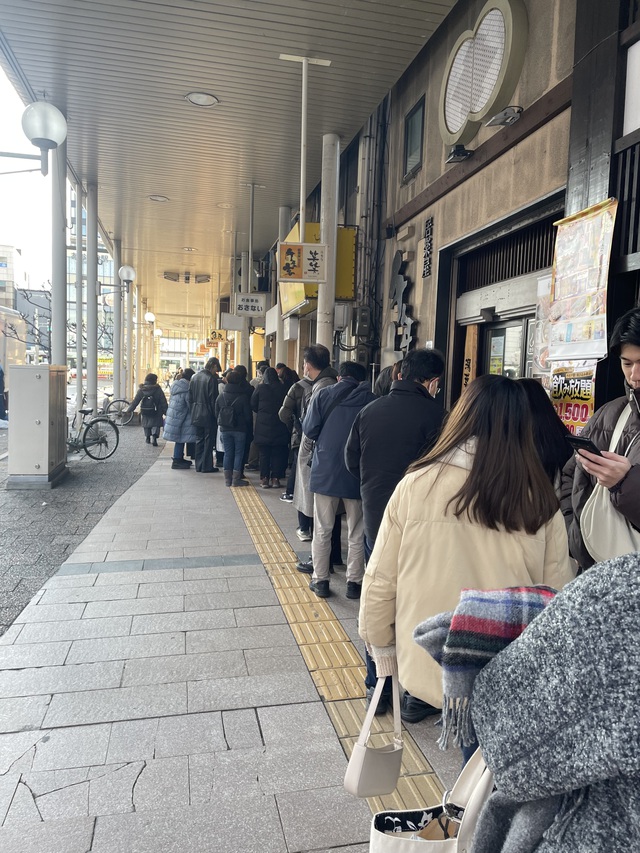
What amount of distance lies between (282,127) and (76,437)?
638 cm

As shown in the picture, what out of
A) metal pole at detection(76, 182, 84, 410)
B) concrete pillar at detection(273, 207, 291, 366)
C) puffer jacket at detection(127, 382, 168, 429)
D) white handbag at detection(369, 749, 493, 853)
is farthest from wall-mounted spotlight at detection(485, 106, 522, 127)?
puffer jacket at detection(127, 382, 168, 429)

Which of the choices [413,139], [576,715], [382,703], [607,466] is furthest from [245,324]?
[576,715]

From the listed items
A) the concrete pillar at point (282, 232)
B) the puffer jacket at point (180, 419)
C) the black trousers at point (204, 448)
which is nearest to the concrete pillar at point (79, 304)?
the puffer jacket at point (180, 419)

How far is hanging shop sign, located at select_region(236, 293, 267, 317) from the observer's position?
14617 mm

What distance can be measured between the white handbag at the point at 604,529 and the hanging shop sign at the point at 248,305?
1295cm

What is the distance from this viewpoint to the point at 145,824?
2141 millimetres

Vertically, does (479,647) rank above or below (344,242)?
below

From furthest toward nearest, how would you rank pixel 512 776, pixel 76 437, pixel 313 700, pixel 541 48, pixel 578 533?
pixel 76 437 → pixel 541 48 → pixel 313 700 → pixel 578 533 → pixel 512 776

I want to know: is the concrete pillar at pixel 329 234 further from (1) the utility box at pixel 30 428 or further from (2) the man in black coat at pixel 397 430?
(2) the man in black coat at pixel 397 430

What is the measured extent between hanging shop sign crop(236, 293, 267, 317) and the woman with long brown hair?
43.3 feet

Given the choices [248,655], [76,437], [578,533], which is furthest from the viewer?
[76,437]

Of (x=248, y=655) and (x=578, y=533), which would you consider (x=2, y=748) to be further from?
(x=578, y=533)

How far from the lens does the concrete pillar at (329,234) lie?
8336 mm

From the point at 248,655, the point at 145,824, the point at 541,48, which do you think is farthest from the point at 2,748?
the point at 541,48
